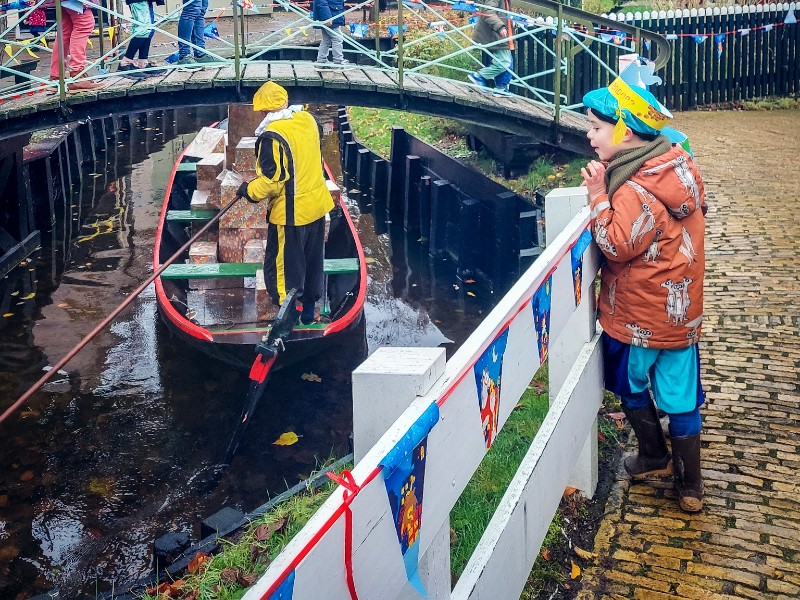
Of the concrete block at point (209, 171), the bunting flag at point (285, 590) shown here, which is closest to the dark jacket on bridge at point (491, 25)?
the concrete block at point (209, 171)

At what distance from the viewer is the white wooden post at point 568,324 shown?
415cm

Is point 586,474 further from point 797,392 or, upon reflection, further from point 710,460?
point 797,392

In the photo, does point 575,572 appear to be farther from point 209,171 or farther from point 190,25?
point 190,25

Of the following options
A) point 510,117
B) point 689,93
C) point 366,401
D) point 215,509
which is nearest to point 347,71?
point 510,117

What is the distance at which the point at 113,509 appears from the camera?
23.8ft

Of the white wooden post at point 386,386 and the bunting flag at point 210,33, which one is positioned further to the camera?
the bunting flag at point 210,33

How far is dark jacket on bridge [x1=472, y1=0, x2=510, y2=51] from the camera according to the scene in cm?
1118

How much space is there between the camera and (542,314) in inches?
132

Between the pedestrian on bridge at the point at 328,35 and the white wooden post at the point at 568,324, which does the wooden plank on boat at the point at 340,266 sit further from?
the white wooden post at the point at 568,324

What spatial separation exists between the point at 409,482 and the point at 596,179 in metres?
2.19

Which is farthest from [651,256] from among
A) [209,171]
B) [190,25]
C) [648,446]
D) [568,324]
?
[190,25]

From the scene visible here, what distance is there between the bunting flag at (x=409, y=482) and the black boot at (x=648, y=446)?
230 cm

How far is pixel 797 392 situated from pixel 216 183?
25.7 feet

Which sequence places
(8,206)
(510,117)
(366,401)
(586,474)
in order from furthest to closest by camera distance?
(8,206), (510,117), (586,474), (366,401)
